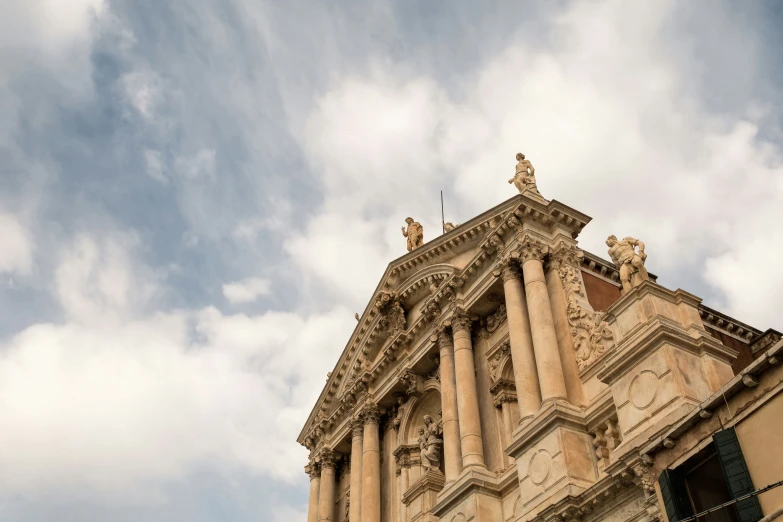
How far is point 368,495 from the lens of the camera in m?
26.8

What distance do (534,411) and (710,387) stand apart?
16.5 feet

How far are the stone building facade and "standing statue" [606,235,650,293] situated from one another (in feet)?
0.13

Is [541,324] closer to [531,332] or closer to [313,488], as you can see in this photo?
[531,332]

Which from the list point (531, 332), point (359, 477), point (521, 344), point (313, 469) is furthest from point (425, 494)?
point (313, 469)

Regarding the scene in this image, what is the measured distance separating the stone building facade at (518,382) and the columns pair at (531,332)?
49 millimetres

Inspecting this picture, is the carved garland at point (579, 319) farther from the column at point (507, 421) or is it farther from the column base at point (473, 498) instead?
the column base at point (473, 498)

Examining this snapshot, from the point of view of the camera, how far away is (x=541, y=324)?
68.8 ft

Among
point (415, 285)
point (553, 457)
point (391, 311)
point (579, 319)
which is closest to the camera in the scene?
point (553, 457)

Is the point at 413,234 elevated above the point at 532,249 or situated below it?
above

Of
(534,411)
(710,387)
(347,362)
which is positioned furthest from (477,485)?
(347,362)

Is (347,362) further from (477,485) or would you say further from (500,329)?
(477,485)

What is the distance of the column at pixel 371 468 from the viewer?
26.5m

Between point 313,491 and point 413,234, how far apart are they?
1081 centimetres

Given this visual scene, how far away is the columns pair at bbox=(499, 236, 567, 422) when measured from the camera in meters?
19.9
